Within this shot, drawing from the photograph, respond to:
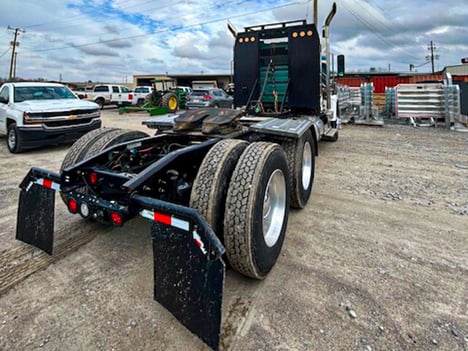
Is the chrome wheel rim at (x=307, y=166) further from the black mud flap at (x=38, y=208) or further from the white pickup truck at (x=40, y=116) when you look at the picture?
the white pickup truck at (x=40, y=116)

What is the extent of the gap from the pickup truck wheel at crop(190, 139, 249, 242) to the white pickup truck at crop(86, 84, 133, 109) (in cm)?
2504

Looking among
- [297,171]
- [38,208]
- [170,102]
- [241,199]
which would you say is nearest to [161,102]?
[170,102]

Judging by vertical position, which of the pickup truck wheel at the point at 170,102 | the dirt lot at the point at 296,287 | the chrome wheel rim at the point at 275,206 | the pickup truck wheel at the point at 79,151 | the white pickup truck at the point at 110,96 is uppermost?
the white pickup truck at the point at 110,96

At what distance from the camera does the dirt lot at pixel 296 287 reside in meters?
1.97

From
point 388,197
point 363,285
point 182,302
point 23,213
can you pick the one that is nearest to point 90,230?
point 23,213

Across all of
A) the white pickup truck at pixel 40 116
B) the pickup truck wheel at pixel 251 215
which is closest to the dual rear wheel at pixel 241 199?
the pickup truck wheel at pixel 251 215

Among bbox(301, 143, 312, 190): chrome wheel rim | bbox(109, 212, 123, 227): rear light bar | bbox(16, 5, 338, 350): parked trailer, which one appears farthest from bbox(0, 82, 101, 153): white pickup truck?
bbox(109, 212, 123, 227): rear light bar

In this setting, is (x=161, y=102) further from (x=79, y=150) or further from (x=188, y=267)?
(x=188, y=267)

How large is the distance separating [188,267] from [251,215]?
1.95 ft

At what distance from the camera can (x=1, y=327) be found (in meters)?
2.06

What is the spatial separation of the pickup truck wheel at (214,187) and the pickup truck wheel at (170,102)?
18.0m

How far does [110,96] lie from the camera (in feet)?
82.3

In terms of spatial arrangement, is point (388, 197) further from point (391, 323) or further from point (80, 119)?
point (80, 119)

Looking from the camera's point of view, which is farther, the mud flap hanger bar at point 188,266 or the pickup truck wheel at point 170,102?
the pickup truck wheel at point 170,102
